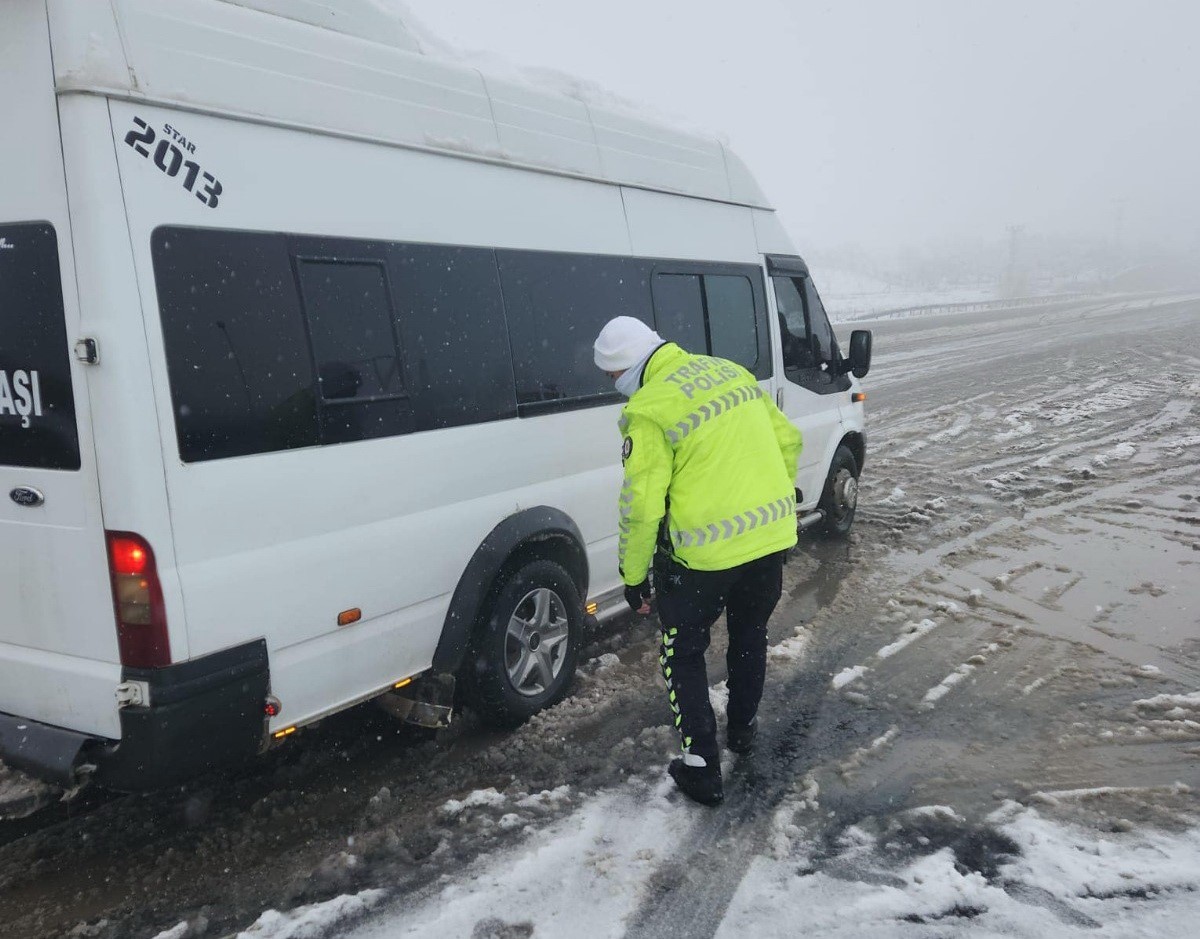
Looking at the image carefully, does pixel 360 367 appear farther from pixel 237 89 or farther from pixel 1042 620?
pixel 1042 620

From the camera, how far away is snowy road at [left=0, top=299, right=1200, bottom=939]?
2.99 m

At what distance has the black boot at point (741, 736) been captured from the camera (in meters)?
4.00

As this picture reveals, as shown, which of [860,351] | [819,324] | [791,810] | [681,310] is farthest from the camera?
[819,324]

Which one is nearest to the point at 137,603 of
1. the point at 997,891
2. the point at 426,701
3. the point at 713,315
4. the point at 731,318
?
the point at 426,701

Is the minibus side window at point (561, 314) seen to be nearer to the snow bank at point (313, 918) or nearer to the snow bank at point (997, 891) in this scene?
the snow bank at point (313, 918)

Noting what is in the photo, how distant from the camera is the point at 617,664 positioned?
5.05 m

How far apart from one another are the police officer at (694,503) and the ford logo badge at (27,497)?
1957 mm

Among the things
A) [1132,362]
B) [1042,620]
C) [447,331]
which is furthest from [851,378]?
[1132,362]

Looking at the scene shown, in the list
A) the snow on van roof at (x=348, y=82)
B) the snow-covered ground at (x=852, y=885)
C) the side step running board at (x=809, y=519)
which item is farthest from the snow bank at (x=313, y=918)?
the side step running board at (x=809, y=519)

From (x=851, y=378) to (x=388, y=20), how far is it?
4530 mm

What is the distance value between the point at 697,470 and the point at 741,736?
1.29 meters

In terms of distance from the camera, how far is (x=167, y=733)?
290 centimetres

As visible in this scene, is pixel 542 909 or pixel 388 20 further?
pixel 388 20

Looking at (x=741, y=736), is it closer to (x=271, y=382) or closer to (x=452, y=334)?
(x=452, y=334)
